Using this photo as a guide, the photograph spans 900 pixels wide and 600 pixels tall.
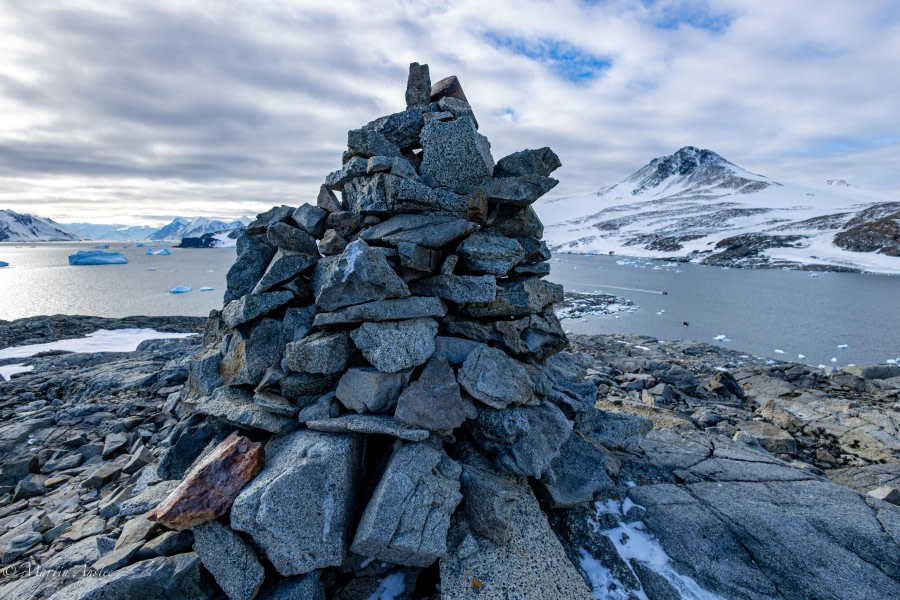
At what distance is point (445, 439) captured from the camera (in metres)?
5.80

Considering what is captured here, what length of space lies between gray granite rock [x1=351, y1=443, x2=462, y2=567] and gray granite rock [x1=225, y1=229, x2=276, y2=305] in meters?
4.04

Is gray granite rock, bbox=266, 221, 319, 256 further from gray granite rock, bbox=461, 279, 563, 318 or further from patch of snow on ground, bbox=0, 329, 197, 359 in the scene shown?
patch of snow on ground, bbox=0, 329, 197, 359

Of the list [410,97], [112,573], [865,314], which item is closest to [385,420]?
[112,573]

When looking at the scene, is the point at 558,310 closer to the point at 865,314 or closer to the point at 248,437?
the point at 865,314

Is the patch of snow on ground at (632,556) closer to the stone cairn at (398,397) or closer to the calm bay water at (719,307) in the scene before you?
the stone cairn at (398,397)

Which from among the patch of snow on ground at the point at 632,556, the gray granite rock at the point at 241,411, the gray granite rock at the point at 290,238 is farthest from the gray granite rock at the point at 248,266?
the patch of snow on ground at the point at 632,556

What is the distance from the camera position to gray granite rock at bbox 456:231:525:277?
6.80 metres

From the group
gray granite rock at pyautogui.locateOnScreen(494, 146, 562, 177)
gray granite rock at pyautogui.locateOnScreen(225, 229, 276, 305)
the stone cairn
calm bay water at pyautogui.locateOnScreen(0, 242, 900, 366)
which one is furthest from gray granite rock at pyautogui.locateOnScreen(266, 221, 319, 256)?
calm bay water at pyautogui.locateOnScreen(0, 242, 900, 366)

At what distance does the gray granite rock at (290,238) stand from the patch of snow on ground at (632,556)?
19.3ft

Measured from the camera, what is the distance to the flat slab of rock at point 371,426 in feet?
17.1

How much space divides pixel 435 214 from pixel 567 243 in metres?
193

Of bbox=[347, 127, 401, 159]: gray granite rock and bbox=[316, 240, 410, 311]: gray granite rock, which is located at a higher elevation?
bbox=[347, 127, 401, 159]: gray granite rock

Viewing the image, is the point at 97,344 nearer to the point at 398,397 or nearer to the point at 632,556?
the point at 398,397

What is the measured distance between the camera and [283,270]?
652 cm
